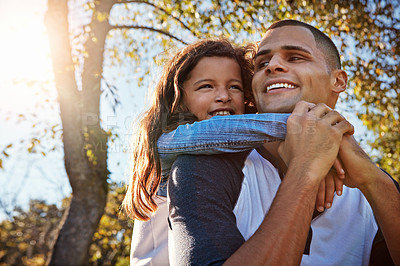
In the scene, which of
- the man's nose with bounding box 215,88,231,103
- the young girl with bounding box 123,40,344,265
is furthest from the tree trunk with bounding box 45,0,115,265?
the man's nose with bounding box 215,88,231,103

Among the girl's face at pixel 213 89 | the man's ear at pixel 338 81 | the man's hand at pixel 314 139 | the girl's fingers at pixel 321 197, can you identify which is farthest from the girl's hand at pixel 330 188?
the girl's face at pixel 213 89

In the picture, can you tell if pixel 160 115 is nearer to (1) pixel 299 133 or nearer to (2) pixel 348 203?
(1) pixel 299 133

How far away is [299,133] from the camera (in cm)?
183

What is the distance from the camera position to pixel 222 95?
295cm

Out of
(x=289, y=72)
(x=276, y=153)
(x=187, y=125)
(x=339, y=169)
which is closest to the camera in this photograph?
(x=339, y=169)

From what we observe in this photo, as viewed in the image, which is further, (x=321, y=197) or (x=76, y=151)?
(x=76, y=151)

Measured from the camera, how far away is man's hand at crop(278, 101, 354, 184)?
1.70 m

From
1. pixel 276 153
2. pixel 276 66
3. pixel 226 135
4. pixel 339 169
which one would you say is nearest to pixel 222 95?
pixel 276 66

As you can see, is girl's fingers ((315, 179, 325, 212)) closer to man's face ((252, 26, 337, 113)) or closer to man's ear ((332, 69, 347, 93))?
man's face ((252, 26, 337, 113))

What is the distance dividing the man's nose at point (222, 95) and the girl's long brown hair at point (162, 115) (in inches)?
10.1

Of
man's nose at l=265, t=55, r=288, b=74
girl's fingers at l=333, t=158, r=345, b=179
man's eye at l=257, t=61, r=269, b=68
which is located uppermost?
man's eye at l=257, t=61, r=269, b=68

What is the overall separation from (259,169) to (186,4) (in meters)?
6.67

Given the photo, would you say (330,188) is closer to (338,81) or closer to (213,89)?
(338,81)

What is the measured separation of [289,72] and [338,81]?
54 centimetres
